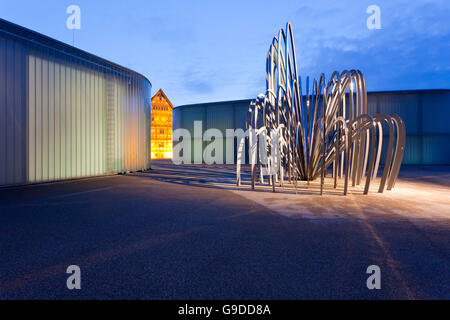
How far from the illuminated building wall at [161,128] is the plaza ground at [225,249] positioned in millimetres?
31956

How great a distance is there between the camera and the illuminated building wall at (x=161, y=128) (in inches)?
1444

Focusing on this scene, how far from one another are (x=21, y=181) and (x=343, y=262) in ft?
28.0

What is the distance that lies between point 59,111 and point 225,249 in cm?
823

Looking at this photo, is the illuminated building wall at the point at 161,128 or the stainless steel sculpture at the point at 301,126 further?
the illuminated building wall at the point at 161,128

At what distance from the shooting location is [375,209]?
459cm

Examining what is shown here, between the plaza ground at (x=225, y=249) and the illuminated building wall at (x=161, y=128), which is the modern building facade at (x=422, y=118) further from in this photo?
the illuminated building wall at (x=161, y=128)

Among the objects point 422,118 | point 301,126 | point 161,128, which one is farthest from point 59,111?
point 161,128

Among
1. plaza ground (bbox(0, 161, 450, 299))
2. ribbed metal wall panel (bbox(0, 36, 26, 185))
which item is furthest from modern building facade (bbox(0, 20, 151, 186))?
plaza ground (bbox(0, 161, 450, 299))

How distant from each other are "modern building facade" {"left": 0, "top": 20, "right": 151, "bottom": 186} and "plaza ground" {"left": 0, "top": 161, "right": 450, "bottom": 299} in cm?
298

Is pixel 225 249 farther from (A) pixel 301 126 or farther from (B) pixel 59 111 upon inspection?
(B) pixel 59 111

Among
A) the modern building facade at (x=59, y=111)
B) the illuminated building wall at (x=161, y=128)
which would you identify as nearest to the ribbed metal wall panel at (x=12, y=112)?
the modern building facade at (x=59, y=111)
